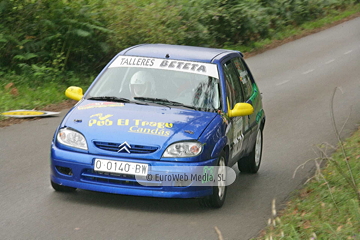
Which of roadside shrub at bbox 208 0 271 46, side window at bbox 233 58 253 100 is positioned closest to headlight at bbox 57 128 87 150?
side window at bbox 233 58 253 100

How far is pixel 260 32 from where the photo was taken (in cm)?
2702

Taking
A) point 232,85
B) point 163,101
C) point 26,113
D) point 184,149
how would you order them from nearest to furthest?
point 184,149, point 163,101, point 232,85, point 26,113

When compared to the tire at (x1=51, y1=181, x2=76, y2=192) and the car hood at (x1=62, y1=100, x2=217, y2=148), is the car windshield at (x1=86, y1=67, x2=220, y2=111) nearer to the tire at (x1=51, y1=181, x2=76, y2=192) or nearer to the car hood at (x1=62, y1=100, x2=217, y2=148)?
the car hood at (x1=62, y1=100, x2=217, y2=148)

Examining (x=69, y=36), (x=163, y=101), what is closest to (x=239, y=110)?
(x=163, y=101)

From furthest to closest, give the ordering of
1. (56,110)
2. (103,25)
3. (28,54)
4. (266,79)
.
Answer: (266,79) < (103,25) < (28,54) < (56,110)

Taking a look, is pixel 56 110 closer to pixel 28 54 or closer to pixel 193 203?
pixel 28 54

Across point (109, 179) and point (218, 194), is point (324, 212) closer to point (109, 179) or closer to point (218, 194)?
point (218, 194)

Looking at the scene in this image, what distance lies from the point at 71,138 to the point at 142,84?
133 cm

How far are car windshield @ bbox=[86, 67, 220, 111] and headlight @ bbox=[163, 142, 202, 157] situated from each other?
0.90m

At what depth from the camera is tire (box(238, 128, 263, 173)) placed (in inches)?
385

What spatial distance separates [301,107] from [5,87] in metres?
6.60

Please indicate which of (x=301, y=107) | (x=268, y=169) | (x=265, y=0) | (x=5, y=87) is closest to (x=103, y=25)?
(x=5, y=87)

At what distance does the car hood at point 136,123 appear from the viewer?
7.18 meters

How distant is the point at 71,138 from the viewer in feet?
24.0
